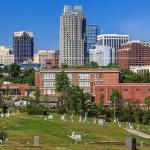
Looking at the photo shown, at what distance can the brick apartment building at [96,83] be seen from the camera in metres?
139

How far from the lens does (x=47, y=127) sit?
188ft

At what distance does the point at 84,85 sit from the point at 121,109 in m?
59.4

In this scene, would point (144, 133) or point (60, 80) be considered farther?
point (60, 80)

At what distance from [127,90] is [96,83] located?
33.2 ft

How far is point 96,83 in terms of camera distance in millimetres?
148375

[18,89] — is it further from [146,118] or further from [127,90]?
[146,118]

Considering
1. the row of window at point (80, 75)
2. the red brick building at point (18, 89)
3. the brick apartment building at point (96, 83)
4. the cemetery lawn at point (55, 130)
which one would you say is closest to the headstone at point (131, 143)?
the cemetery lawn at point (55, 130)

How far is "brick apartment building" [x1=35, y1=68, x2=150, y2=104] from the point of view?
139 meters

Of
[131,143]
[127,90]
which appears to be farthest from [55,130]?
[127,90]

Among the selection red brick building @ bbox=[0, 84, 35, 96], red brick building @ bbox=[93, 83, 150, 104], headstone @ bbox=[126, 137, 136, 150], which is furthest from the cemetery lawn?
red brick building @ bbox=[0, 84, 35, 96]

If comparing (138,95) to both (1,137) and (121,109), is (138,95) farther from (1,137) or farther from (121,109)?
(1,137)

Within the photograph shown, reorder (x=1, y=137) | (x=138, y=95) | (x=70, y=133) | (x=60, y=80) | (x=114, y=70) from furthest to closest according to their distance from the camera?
(x=114, y=70) → (x=138, y=95) → (x=60, y=80) → (x=70, y=133) → (x=1, y=137)

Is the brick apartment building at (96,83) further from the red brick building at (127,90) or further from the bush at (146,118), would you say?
the bush at (146,118)

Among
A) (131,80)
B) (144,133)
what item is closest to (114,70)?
(131,80)
